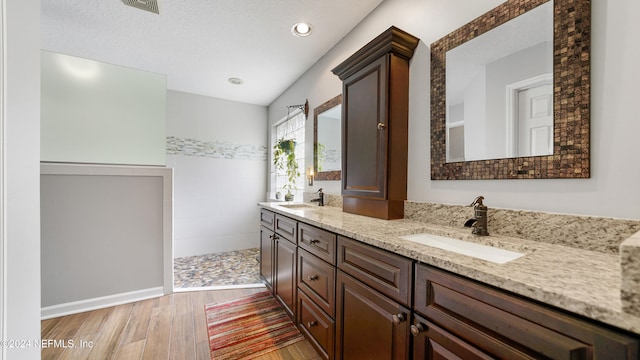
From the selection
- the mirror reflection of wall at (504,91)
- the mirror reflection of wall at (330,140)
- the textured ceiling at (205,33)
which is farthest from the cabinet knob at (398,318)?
the textured ceiling at (205,33)

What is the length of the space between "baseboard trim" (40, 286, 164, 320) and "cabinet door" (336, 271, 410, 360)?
2.16 meters

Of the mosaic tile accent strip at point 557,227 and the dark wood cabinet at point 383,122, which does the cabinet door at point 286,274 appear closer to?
the dark wood cabinet at point 383,122

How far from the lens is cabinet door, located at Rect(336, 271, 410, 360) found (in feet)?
3.08

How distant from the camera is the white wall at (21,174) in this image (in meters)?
0.67

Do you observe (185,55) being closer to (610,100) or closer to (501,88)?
(501,88)

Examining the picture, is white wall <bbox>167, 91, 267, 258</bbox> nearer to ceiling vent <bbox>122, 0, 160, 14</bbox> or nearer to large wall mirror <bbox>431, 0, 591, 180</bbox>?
ceiling vent <bbox>122, 0, 160, 14</bbox>

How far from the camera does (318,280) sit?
4.92 feet

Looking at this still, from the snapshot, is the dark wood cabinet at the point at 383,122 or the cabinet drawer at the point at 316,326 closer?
the cabinet drawer at the point at 316,326

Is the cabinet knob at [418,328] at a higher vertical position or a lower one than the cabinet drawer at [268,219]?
lower

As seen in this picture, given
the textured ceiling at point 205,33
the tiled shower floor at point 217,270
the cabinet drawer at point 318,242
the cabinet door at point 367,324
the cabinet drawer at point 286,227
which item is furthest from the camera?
the tiled shower floor at point 217,270

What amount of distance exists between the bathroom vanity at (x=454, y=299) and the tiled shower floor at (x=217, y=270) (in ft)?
5.53

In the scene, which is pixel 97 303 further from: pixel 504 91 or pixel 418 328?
pixel 504 91

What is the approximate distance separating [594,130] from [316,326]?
1674 mm

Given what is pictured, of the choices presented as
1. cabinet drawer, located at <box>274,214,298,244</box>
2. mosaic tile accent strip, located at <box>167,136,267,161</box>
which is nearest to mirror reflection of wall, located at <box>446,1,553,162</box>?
cabinet drawer, located at <box>274,214,298,244</box>
